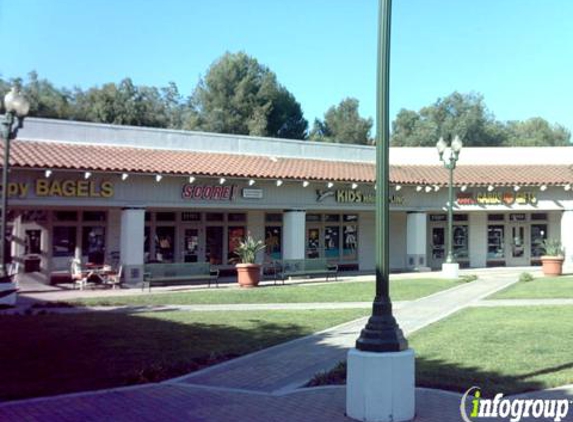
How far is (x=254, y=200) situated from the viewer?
24.4 meters

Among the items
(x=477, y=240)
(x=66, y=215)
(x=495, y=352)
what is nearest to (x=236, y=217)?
Answer: (x=66, y=215)

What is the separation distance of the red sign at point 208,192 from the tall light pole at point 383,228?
1681 centimetres

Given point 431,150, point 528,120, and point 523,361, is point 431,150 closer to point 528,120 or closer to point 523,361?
point 523,361

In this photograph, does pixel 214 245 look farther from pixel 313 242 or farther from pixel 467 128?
pixel 467 128

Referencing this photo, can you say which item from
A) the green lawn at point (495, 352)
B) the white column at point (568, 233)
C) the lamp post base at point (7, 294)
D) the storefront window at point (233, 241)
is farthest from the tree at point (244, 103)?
the green lawn at point (495, 352)

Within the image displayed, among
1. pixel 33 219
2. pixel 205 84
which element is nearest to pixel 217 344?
pixel 33 219

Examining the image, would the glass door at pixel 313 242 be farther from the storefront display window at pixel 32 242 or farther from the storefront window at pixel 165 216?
the storefront display window at pixel 32 242

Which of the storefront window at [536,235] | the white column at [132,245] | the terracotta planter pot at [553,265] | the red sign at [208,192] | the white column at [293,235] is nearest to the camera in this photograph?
the white column at [132,245]

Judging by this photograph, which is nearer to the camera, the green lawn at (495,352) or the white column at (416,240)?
the green lawn at (495,352)

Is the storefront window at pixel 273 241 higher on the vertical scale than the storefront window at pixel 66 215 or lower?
lower

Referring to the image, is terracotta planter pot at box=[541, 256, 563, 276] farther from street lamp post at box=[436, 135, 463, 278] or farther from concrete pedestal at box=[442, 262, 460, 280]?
concrete pedestal at box=[442, 262, 460, 280]

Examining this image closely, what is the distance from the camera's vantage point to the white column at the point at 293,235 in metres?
25.2

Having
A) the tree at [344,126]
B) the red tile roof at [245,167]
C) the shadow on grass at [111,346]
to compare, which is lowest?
the shadow on grass at [111,346]

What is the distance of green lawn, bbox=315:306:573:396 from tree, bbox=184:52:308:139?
44831mm
